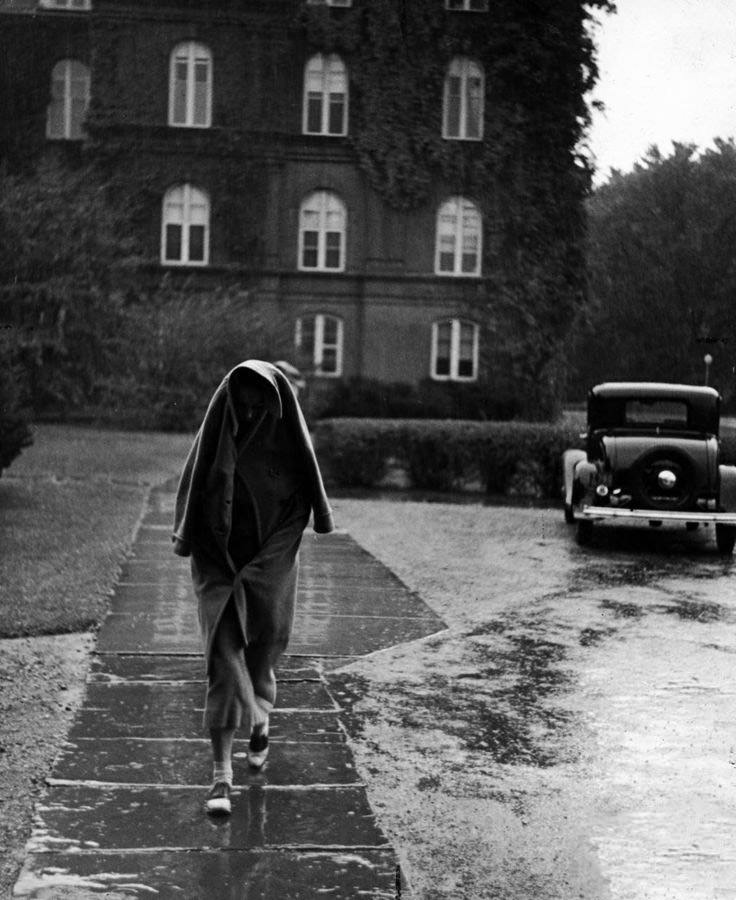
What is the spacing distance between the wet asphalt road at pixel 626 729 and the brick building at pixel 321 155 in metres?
26.6

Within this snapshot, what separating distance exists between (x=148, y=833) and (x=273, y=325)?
2862 centimetres

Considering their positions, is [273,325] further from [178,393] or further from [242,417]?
[242,417]

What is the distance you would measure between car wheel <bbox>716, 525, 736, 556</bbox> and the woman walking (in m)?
9.04

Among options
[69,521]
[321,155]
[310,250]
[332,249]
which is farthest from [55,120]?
[69,521]

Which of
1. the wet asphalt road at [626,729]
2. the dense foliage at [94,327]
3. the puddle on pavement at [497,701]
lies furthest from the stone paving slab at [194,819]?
the dense foliage at [94,327]

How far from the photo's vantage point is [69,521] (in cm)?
1417

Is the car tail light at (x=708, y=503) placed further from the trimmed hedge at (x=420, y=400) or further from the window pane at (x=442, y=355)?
the window pane at (x=442, y=355)

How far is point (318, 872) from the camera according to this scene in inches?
171

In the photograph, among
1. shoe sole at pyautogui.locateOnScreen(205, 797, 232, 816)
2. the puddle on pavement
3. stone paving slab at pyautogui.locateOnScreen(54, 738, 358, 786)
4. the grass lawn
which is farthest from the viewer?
the grass lawn

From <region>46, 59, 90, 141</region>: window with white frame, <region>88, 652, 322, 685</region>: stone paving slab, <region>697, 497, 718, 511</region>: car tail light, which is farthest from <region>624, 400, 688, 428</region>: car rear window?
<region>46, 59, 90, 141</region>: window with white frame

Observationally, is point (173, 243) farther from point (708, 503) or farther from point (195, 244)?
point (708, 503)

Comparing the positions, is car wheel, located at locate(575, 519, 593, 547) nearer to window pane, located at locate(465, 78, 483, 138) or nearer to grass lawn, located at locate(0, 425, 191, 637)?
grass lawn, located at locate(0, 425, 191, 637)

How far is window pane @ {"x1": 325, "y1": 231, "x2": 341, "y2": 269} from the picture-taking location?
125 feet

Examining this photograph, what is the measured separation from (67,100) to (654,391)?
2757 cm
